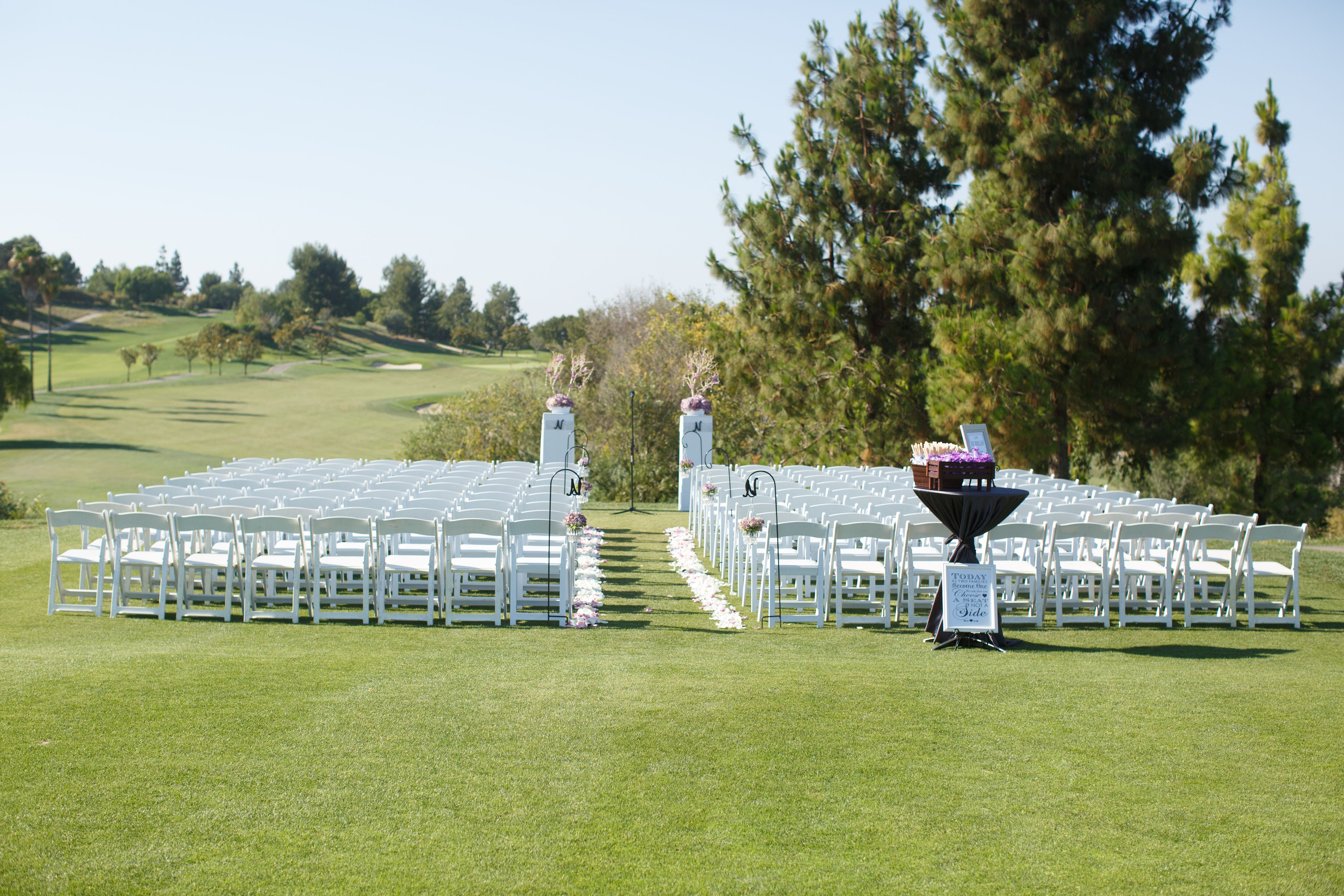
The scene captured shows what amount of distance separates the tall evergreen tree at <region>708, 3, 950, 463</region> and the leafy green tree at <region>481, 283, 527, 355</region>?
68088 mm

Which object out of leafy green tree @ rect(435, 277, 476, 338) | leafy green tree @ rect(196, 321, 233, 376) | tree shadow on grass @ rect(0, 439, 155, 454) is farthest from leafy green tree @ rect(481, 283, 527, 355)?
tree shadow on grass @ rect(0, 439, 155, 454)

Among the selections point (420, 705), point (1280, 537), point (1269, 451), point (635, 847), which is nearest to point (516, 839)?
point (635, 847)

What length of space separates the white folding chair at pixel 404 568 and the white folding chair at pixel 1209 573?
5.92 meters

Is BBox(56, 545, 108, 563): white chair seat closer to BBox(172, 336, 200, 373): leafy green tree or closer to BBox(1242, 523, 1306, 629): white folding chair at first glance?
BBox(1242, 523, 1306, 629): white folding chair

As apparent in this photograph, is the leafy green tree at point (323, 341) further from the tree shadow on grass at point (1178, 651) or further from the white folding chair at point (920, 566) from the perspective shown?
the tree shadow on grass at point (1178, 651)

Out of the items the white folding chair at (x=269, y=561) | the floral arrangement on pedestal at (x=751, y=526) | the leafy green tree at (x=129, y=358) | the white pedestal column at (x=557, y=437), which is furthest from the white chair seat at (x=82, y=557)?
the leafy green tree at (x=129, y=358)

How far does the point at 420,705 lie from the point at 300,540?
11.2 feet

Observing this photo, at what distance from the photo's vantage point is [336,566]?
7.92 meters

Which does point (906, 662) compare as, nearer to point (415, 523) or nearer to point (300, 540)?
point (415, 523)

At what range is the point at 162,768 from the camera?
13.7 ft

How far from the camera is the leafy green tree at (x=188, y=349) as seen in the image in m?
72.1

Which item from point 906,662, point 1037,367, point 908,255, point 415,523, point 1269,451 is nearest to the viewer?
point 906,662

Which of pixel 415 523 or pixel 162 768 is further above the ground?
pixel 415 523

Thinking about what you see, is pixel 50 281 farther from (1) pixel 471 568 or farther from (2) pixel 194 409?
(1) pixel 471 568
